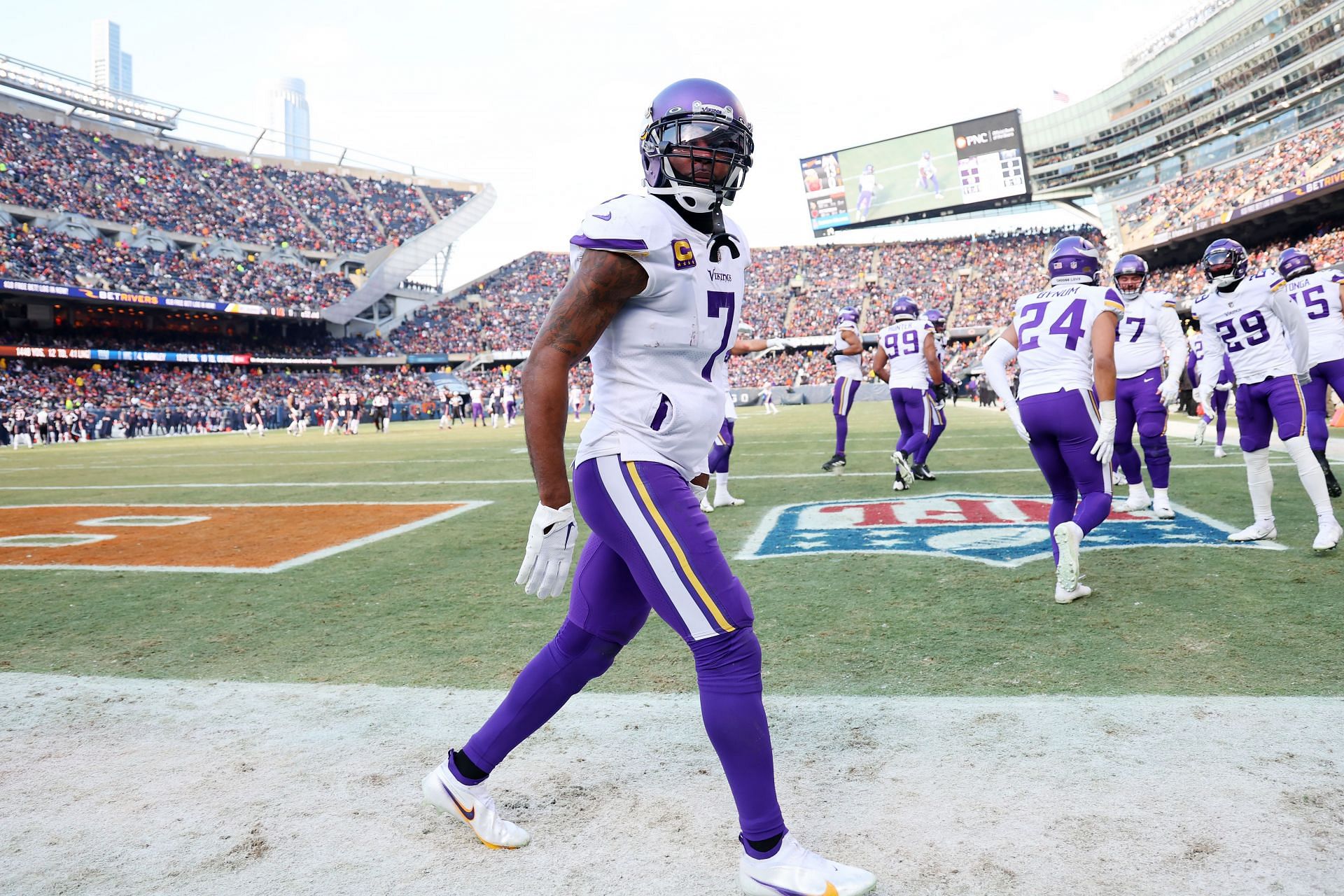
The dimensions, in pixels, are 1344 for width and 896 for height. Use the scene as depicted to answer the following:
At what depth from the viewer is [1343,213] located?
33031 millimetres

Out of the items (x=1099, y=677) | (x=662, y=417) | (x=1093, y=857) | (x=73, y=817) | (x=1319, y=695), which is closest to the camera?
(x=1093, y=857)

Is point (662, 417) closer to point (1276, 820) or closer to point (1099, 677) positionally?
point (1276, 820)

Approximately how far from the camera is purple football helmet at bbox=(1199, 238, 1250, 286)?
20.4 feet

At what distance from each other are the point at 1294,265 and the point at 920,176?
5353cm

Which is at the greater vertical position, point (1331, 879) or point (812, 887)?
point (812, 887)

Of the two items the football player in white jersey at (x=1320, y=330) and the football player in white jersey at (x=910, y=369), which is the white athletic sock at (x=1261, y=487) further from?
the football player in white jersey at (x=910, y=369)

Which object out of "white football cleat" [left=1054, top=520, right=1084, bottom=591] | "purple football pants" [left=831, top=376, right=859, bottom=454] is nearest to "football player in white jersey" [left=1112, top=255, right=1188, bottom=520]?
"white football cleat" [left=1054, top=520, right=1084, bottom=591]

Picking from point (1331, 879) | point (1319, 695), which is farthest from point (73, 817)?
point (1319, 695)

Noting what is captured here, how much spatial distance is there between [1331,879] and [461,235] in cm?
6375

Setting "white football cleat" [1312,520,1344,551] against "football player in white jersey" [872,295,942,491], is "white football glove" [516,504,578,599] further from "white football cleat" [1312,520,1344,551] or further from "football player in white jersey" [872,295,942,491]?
"football player in white jersey" [872,295,942,491]

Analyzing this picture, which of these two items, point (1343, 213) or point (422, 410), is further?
point (422, 410)

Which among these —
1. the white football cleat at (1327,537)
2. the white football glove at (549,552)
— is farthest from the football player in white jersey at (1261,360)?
the white football glove at (549,552)

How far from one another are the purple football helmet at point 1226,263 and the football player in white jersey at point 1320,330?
38.7 inches

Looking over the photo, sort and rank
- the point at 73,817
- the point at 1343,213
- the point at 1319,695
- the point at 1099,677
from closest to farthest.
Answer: the point at 73,817
the point at 1319,695
the point at 1099,677
the point at 1343,213
